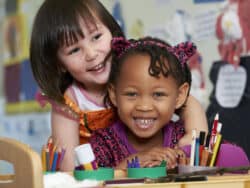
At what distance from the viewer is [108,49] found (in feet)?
2.72

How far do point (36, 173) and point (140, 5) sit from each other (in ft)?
3.11

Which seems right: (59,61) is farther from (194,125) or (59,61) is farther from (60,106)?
(194,125)

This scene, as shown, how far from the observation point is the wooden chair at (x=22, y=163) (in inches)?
17.4

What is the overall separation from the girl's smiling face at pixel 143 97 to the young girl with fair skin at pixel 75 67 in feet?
0.21

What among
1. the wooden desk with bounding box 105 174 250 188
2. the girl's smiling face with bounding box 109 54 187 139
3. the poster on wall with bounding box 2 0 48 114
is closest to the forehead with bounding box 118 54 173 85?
the girl's smiling face with bounding box 109 54 187 139

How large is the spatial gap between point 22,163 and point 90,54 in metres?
0.37

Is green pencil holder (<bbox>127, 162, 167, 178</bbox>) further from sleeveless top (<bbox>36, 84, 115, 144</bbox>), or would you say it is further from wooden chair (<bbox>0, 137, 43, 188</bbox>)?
sleeveless top (<bbox>36, 84, 115, 144</bbox>)

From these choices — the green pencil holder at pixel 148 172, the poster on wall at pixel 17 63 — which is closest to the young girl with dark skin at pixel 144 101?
the green pencil holder at pixel 148 172

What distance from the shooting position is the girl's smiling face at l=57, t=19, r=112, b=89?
2.68ft

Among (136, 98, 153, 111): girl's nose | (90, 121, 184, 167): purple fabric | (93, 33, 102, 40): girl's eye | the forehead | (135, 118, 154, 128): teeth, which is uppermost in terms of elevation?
(93, 33, 102, 40): girl's eye

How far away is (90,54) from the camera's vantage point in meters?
0.81

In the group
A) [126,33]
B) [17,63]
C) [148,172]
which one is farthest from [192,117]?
[17,63]

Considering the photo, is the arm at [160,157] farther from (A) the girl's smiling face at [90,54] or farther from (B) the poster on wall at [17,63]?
(B) the poster on wall at [17,63]

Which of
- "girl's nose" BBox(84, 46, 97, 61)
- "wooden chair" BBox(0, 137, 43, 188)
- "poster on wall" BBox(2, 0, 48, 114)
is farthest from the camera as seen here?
"poster on wall" BBox(2, 0, 48, 114)
